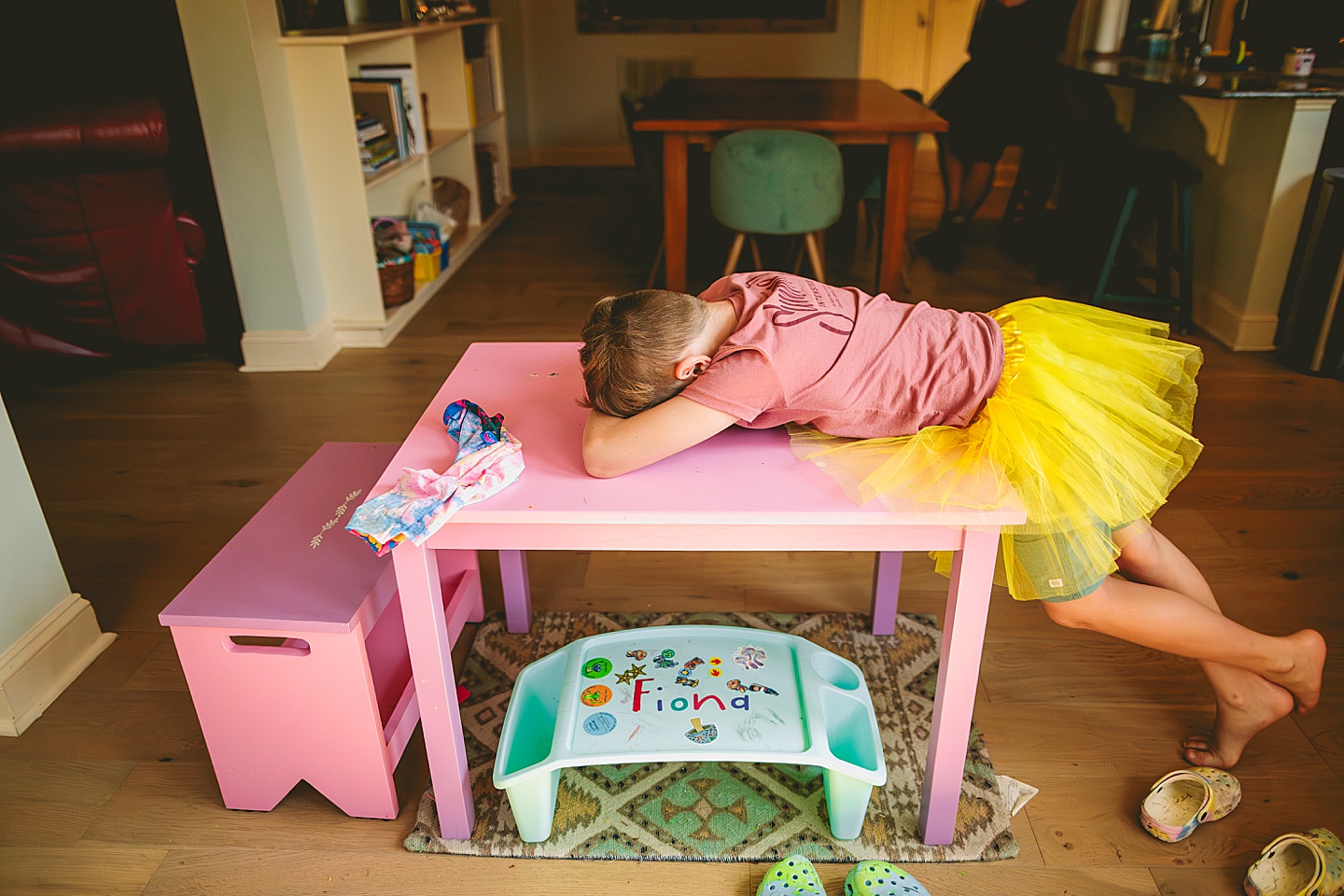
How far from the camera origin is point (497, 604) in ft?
6.30

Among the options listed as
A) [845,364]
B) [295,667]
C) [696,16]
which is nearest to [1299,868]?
[845,364]

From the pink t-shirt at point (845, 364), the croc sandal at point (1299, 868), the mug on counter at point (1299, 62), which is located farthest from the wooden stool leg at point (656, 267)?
the croc sandal at point (1299, 868)

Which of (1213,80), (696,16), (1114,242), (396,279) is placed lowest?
(396,279)

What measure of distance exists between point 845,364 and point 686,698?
55 cm

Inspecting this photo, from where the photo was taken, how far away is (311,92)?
9.68 feet

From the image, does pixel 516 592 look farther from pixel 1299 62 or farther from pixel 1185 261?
pixel 1299 62

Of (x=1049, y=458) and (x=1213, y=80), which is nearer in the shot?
(x=1049, y=458)

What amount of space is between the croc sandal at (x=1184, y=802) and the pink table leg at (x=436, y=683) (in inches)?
40.1

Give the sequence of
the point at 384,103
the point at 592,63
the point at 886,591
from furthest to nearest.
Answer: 1. the point at 592,63
2. the point at 384,103
3. the point at 886,591

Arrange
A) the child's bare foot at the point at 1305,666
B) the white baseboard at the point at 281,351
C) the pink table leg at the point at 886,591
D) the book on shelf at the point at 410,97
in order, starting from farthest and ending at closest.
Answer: the book on shelf at the point at 410,97, the white baseboard at the point at 281,351, the pink table leg at the point at 886,591, the child's bare foot at the point at 1305,666

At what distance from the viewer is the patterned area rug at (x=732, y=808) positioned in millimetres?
1347

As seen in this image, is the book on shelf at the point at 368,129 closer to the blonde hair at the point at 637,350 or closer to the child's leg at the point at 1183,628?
the blonde hair at the point at 637,350

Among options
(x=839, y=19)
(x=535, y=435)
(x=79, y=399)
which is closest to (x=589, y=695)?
(x=535, y=435)

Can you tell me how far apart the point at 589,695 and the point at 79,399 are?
2.34 m
